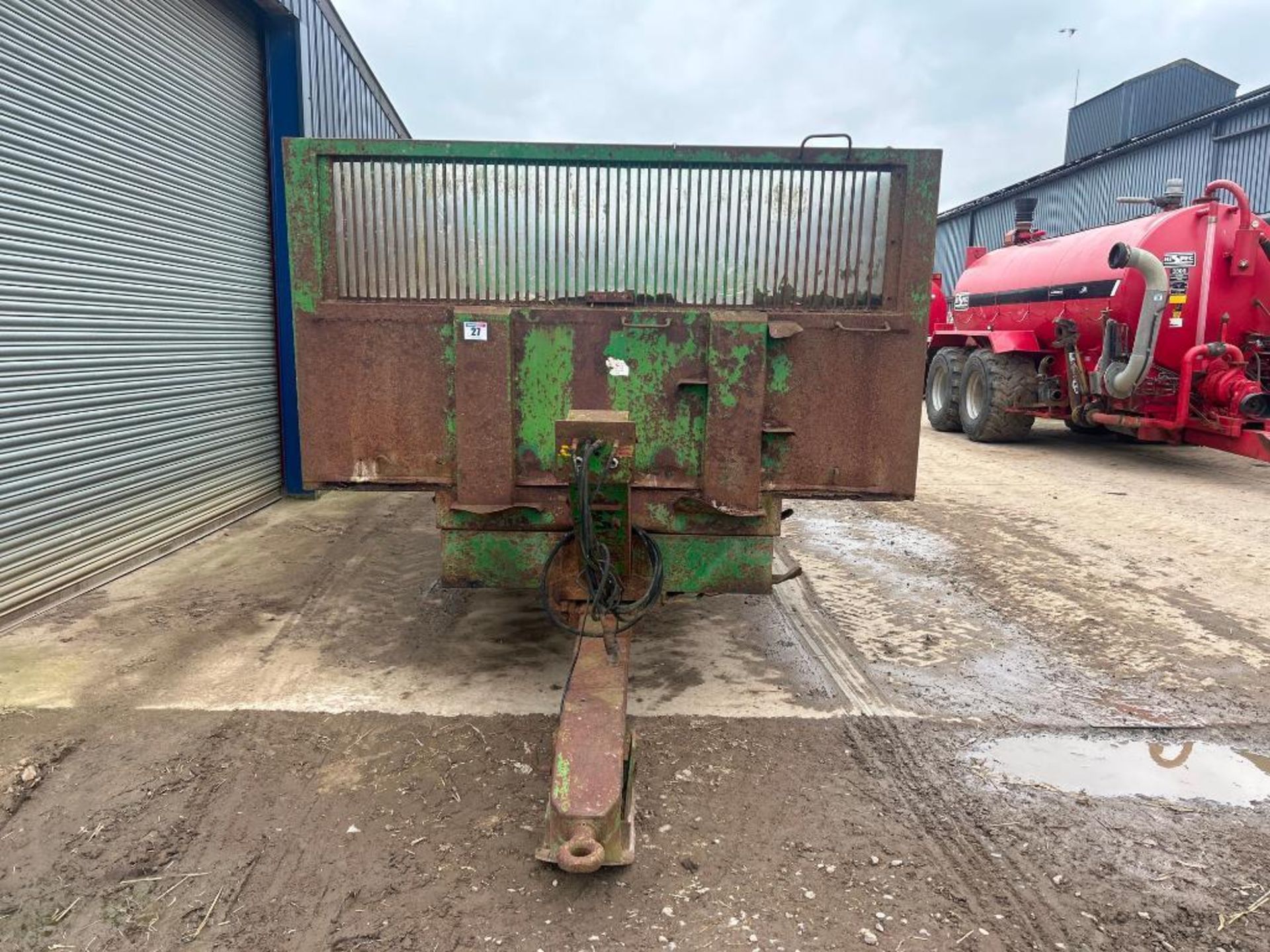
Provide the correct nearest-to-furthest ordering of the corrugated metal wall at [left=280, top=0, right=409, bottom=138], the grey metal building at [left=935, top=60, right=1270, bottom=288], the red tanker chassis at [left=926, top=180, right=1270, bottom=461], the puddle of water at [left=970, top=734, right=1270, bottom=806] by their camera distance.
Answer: the puddle of water at [left=970, top=734, right=1270, bottom=806] → the corrugated metal wall at [left=280, top=0, right=409, bottom=138] → the red tanker chassis at [left=926, top=180, right=1270, bottom=461] → the grey metal building at [left=935, top=60, right=1270, bottom=288]

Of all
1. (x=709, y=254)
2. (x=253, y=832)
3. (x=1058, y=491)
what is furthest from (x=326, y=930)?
(x=1058, y=491)

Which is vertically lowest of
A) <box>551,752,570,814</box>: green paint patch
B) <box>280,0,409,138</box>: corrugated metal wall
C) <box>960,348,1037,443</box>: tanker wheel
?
<box>551,752,570,814</box>: green paint patch

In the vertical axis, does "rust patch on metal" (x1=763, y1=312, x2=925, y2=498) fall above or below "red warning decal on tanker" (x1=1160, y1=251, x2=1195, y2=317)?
below

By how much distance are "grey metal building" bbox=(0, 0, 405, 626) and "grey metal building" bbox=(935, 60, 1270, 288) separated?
1345 centimetres

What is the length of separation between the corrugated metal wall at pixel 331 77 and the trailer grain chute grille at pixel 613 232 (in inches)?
190

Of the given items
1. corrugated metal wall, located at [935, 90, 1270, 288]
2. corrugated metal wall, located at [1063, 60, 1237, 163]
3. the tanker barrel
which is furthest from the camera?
corrugated metal wall, located at [1063, 60, 1237, 163]

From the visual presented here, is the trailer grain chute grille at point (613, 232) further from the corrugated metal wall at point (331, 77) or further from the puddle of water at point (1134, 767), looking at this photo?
the corrugated metal wall at point (331, 77)

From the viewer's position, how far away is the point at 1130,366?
27.9 feet

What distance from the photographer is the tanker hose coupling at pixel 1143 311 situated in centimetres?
800

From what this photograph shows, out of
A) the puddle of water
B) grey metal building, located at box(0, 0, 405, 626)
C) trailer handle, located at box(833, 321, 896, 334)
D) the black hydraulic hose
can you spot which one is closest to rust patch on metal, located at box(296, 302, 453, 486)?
the black hydraulic hose

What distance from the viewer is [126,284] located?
552 cm

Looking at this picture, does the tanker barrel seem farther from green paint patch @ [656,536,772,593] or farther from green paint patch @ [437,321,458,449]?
green paint patch @ [437,321,458,449]

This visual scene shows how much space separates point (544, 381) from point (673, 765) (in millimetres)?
1568

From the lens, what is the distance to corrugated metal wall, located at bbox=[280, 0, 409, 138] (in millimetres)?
7641
